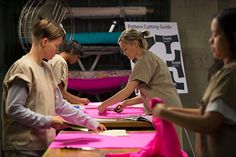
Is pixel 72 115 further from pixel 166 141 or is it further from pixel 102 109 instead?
pixel 166 141

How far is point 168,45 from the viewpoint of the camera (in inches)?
194

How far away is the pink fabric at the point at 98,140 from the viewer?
2147 mm

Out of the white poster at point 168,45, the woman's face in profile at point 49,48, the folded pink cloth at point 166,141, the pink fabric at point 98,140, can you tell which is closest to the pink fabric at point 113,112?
the pink fabric at point 98,140

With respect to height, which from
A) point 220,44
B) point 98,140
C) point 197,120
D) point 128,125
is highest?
point 220,44

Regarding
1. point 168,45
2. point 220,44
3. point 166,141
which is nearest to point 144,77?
point 166,141

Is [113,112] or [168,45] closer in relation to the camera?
[113,112]

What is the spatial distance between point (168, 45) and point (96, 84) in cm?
99

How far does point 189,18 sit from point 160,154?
3.72m

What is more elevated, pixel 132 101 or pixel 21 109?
pixel 21 109

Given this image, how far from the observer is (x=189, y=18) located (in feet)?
17.0

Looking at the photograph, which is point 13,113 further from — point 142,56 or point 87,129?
point 142,56

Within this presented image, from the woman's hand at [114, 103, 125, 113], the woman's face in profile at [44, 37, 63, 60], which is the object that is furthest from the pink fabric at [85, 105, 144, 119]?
the woman's face in profile at [44, 37, 63, 60]

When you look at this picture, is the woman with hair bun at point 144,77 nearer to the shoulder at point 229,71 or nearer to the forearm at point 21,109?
the forearm at point 21,109

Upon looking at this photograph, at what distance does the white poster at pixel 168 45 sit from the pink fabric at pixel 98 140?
2.41 m
